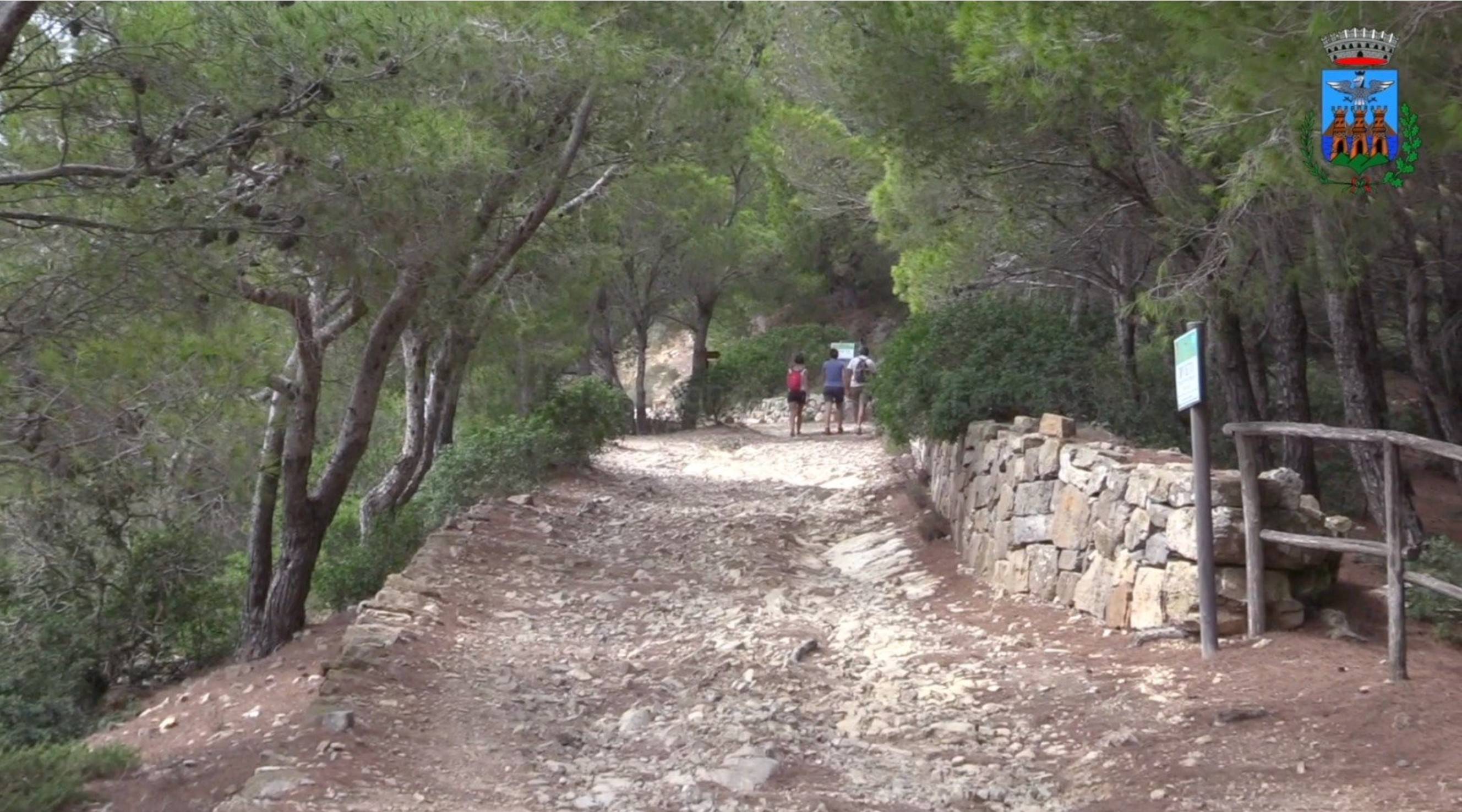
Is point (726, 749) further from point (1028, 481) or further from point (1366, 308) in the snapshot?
point (1366, 308)

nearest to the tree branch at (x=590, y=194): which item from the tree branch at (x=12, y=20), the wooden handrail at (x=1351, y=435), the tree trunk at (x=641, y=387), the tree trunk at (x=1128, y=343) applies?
the tree trunk at (x=1128, y=343)

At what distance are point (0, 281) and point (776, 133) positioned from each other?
1498cm

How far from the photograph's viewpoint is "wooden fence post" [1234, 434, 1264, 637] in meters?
7.84

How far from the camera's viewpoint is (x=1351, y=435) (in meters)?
7.16

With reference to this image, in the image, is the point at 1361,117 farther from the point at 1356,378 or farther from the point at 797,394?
the point at 797,394

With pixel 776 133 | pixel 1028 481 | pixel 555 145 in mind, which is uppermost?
pixel 776 133

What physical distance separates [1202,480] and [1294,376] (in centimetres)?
545

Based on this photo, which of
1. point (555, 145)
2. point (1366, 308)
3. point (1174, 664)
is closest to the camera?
point (1174, 664)

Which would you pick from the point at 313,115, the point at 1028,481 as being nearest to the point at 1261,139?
the point at 1028,481

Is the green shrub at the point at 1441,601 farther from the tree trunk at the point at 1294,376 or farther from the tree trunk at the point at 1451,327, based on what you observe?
the tree trunk at the point at 1451,327

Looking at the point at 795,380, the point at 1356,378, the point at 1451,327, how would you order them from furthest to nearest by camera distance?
the point at 795,380 < the point at 1451,327 < the point at 1356,378

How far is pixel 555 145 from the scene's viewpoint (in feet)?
41.4

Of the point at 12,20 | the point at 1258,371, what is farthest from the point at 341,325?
the point at 1258,371

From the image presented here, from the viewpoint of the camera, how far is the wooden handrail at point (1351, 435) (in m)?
6.57
